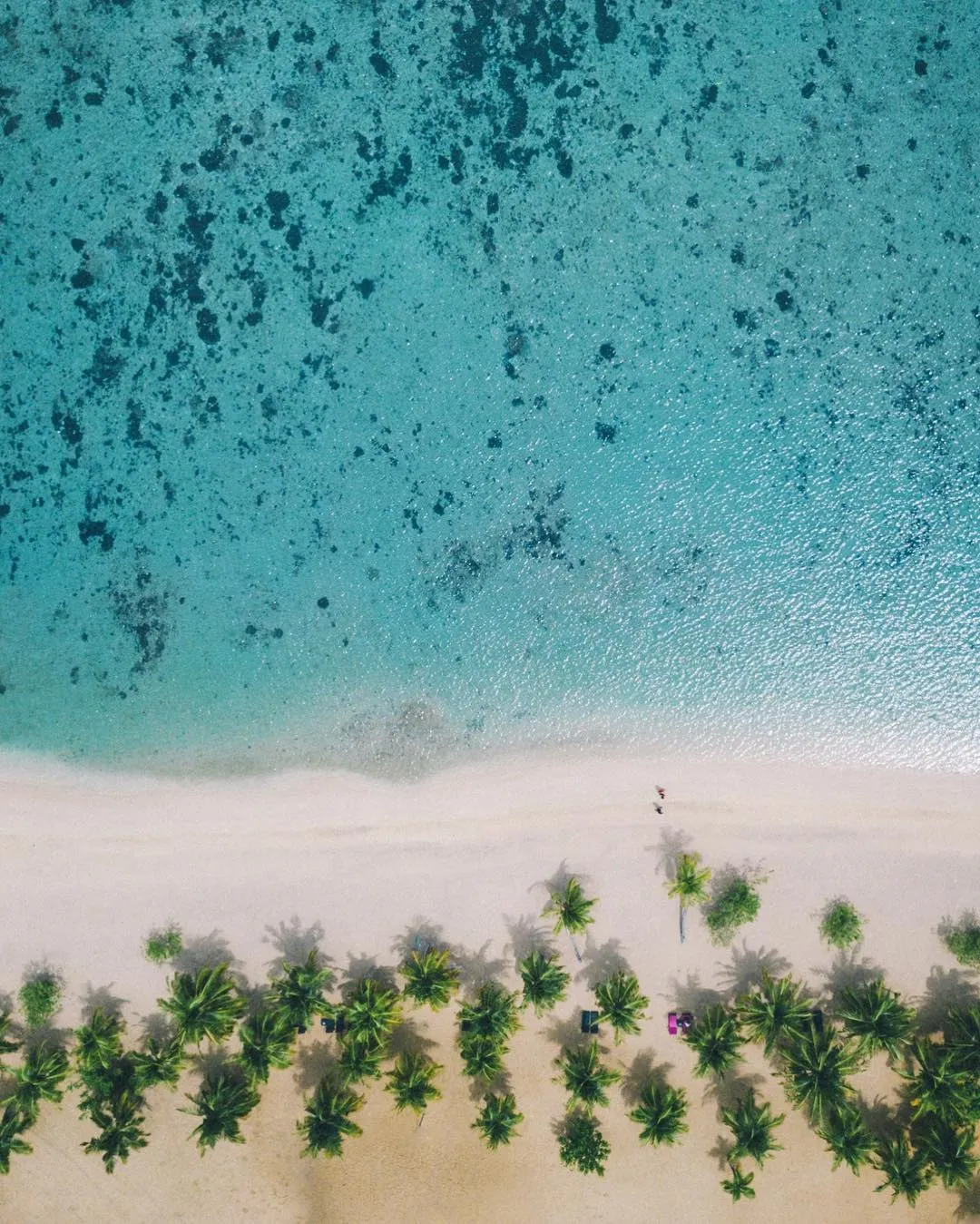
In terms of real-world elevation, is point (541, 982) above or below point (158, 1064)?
above

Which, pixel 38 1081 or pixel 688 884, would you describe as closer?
pixel 38 1081

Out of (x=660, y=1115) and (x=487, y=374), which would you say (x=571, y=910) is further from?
(x=487, y=374)

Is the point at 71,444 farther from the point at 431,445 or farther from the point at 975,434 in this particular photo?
the point at 975,434

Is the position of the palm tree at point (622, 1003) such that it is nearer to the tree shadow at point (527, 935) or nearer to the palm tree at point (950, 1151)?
the tree shadow at point (527, 935)

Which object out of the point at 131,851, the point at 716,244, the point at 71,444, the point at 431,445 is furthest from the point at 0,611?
the point at 716,244

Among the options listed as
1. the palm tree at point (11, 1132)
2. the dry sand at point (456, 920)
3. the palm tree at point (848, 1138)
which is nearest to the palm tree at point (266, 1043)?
the dry sand at point (456, 920)

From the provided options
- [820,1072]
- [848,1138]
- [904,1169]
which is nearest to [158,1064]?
[820,1072]

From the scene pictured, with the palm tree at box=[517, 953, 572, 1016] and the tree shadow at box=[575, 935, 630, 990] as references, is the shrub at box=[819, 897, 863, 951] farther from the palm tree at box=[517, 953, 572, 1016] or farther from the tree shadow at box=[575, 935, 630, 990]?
the palm tree at box=[517, 953, 572, 1016]

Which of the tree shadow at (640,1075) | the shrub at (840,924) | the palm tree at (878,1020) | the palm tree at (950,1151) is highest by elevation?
the shrub at (840,924)
